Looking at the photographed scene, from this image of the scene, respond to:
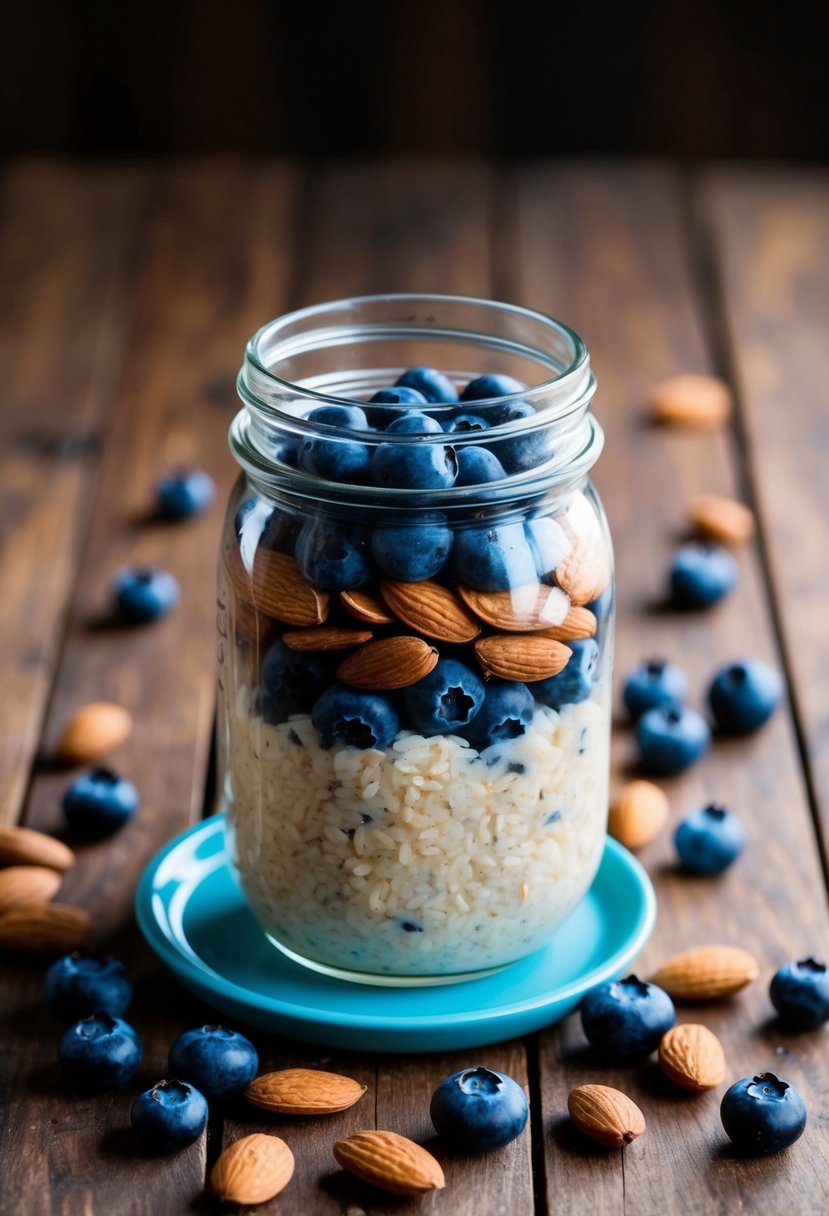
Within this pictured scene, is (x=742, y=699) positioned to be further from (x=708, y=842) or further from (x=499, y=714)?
(x=499, y=714)

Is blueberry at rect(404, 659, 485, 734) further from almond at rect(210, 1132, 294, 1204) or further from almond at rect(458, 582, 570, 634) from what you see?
almond at rect(210, 1132, 294, 1204)

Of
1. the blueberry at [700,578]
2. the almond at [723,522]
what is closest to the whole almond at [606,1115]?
the blueberry at [700,578]

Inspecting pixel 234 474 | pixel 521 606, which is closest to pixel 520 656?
pixel 521 606

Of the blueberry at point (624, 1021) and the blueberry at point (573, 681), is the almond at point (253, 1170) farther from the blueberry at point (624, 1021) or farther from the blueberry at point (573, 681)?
the blueberry at point (573, 681)

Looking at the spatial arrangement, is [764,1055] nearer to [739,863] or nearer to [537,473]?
[739,863]

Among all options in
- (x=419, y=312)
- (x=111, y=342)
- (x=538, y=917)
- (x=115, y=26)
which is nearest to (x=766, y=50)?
(x=115, y=26)

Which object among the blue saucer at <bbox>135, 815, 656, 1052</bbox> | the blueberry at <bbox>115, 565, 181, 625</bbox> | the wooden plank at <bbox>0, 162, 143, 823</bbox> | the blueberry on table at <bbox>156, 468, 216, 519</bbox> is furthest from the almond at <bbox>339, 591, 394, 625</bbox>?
the blueberry on table at <bbox>156, 468, 216, 519</bbox>

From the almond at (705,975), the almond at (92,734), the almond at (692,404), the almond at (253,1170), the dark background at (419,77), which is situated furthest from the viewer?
the dark background at (419,77)
